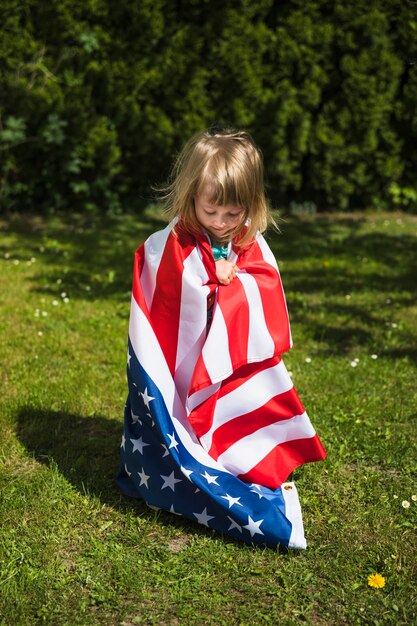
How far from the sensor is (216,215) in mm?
2791

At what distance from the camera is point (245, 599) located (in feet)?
8.62

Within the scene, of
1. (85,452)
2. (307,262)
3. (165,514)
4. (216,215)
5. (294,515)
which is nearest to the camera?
(216,215)

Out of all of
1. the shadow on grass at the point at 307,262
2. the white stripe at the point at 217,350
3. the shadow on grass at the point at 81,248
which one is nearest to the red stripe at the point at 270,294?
the white stripe at the point at 217,350

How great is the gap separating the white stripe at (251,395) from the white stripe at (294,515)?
0.42 m

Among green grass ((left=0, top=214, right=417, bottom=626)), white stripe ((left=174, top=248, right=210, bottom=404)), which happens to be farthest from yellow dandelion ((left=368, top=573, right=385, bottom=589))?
white stripe ((left=174, top=248, right=210, bottom=404))

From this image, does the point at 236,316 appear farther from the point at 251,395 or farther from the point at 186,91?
the point at 186,91

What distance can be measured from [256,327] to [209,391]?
330 mm

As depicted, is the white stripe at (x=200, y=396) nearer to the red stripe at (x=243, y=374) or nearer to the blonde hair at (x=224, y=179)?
the red stripe at (x=243, y=374)

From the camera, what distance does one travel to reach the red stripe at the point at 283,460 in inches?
123

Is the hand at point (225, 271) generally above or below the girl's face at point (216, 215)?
below

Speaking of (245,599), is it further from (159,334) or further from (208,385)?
(159,334)

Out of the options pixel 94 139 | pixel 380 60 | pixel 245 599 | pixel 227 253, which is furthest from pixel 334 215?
pixel 245 599

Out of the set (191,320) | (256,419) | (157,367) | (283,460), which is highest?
(191,320)

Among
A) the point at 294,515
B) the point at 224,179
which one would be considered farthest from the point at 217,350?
the point at 294,515
